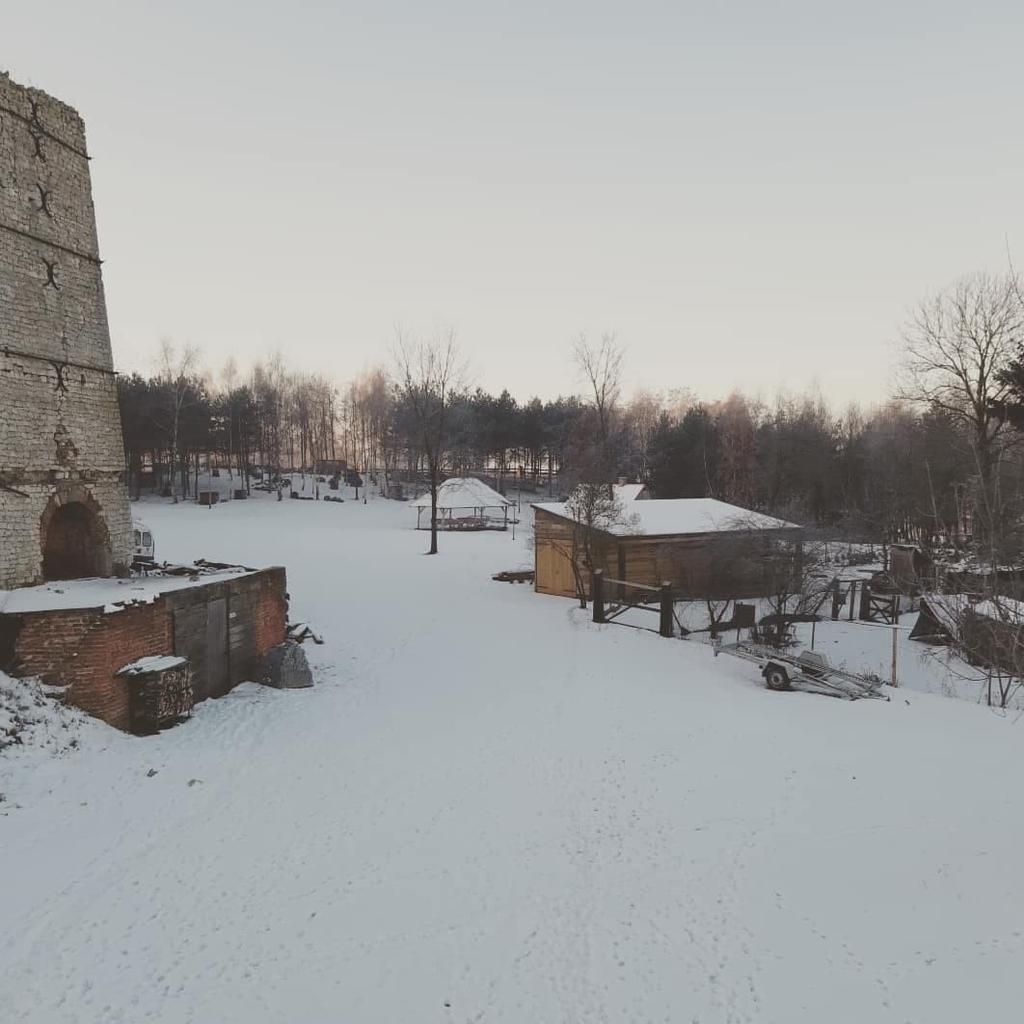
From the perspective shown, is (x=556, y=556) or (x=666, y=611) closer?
(x=666, y=611)

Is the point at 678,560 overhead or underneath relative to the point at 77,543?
underneath

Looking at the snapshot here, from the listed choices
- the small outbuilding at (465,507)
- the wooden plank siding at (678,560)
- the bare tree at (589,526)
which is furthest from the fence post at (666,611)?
the small outbuilding at (465,507)

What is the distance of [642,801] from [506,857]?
227 cm

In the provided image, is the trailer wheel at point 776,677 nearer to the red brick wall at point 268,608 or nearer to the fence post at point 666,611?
the fence post at point 666,611

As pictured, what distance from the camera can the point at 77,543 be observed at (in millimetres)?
12695

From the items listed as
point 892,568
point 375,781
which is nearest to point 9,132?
point 375,781

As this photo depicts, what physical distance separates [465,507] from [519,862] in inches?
1536

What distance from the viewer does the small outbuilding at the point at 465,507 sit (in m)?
44.8

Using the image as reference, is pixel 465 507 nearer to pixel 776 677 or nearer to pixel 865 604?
pixel 865 604

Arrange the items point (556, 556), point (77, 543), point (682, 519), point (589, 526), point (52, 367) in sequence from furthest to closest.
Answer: point (682, 519) < point (556, 556) < point (589, 526) < point (77, 543) < point (52, 367)

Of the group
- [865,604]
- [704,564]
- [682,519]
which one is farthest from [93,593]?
[865,604]

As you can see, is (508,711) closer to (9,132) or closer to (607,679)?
(607,679)

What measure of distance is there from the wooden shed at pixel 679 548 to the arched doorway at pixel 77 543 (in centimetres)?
1397

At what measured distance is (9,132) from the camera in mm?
11078
